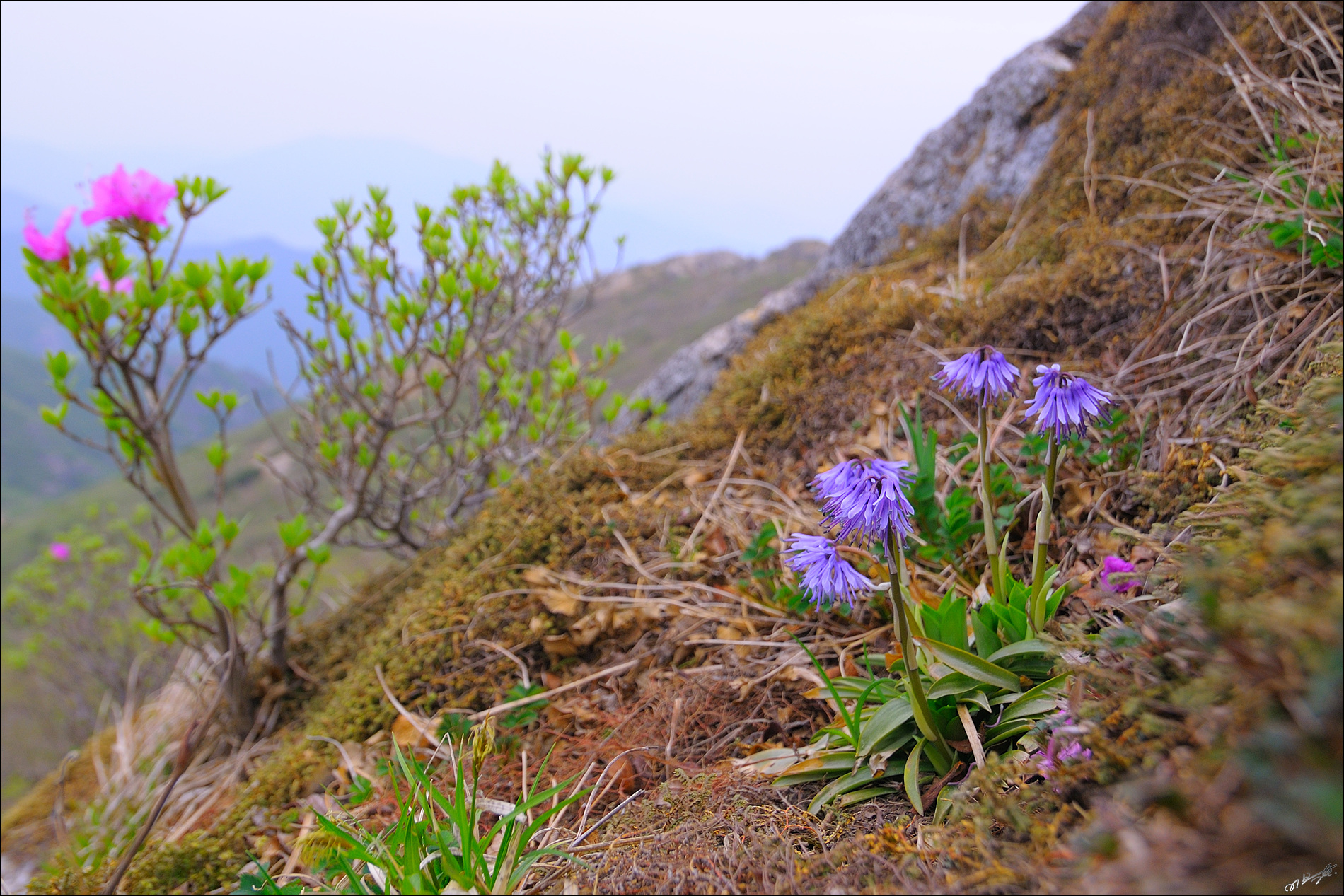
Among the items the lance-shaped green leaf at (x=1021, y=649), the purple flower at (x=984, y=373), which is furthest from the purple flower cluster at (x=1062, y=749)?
the purple flower at (x=984, y=373)

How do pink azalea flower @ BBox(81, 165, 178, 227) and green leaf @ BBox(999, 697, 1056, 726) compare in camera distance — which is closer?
green leaf @ BBox(999, 697, 1056, 726)

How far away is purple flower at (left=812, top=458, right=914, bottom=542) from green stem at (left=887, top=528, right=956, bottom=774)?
6 cm

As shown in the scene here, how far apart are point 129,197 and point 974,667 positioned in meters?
4.03

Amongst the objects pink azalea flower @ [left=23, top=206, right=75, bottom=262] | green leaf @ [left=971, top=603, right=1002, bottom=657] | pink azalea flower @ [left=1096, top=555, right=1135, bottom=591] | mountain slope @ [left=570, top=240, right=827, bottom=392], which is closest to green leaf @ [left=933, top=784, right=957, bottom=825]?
green leaf @ [left=971, top=603, right=1002, bottom=657]

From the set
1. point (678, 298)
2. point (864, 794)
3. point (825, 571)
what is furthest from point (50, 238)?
point (678, 298)

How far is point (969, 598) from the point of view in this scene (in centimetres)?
238

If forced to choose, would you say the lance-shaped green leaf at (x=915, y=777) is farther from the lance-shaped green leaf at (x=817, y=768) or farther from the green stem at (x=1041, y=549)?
the green stem at (x=1041, y=549)

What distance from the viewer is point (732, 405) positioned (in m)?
4.18

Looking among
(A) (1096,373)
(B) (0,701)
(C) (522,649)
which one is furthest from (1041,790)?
(B) (0,701)

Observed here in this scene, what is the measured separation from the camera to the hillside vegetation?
801 mm

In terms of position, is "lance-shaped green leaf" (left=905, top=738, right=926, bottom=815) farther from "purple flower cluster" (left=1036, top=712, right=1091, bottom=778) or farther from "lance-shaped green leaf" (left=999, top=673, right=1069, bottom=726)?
"purple flower cluster" (left=1036, top=712, right=1091, bottom=778)

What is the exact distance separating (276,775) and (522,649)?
1124 mm

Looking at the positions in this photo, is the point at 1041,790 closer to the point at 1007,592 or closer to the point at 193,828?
the point at 1007,592

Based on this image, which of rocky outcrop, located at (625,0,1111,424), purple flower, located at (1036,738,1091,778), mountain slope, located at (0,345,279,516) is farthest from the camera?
mountain slope, located at (0,345,279,516)
